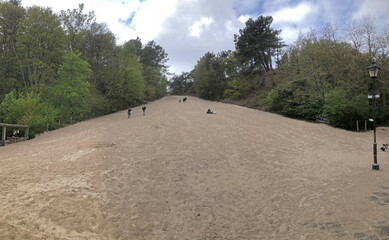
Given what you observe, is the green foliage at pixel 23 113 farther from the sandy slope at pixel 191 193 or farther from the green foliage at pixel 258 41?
the green foliage at pixel 258 41

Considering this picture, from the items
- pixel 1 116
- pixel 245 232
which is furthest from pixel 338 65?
pixel 1 116

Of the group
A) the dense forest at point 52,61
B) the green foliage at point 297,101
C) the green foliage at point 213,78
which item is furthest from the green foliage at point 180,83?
the green foliage at point 297,101

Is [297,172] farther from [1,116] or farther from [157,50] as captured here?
[157,50]

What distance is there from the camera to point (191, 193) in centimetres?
754

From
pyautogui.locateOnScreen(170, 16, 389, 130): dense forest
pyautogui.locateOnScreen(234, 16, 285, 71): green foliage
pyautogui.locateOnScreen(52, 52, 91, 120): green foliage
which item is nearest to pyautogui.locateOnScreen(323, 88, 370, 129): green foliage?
pyautogui.locateOnScreen(170, 16, 389, 130): dense forest

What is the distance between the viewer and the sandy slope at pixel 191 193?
211 inches

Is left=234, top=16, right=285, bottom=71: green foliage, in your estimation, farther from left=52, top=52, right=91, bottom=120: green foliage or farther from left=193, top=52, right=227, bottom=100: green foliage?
left=52, top=52, right=91, bottom=120: green foliage

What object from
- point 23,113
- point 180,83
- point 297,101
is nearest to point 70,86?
point 23,113

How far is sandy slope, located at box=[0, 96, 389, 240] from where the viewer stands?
5.35 metres

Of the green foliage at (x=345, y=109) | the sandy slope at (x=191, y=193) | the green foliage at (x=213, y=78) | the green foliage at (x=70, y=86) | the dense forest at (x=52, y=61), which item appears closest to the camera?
the sandy slope at (x=191, y=193)

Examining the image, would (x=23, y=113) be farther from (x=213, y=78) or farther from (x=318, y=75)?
(x=213, y=78)

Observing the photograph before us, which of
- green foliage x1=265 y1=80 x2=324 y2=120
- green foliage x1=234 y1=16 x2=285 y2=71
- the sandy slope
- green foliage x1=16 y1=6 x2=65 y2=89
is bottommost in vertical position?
the sandy slope

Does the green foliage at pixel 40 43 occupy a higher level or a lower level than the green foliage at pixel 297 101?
higher

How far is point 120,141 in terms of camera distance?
14.5 m
